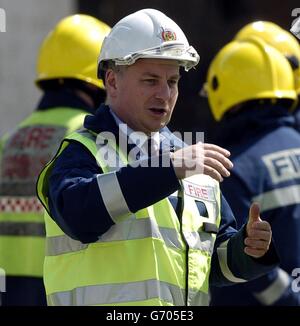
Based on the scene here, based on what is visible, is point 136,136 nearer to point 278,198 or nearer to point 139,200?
point 139,200

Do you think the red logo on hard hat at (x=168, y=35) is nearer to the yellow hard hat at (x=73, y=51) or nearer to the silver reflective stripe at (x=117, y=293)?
the silver reflective stripe at (x=117, y=293)

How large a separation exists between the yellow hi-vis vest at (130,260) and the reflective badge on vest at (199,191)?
0.14 feet

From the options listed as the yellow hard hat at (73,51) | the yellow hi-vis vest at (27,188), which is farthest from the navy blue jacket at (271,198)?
the yellow hard hat at (73,51)

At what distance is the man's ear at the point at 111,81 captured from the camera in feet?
14.5

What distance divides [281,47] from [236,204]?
1586 millimetres

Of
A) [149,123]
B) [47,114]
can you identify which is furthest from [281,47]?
[149,123]

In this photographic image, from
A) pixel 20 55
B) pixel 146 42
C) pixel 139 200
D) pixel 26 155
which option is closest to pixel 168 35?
pixel 146 42

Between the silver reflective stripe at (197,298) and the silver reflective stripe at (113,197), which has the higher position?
the silver reflective stripe at (113,197)

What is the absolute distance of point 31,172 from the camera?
6625 mm

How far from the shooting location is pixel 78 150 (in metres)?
4.23

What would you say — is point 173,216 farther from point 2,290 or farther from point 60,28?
point 60,28

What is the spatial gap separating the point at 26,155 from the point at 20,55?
4.86 m

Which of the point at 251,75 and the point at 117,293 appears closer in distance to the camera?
the point at 117,293

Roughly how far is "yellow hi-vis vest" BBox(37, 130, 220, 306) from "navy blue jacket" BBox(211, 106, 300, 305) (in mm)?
1540
